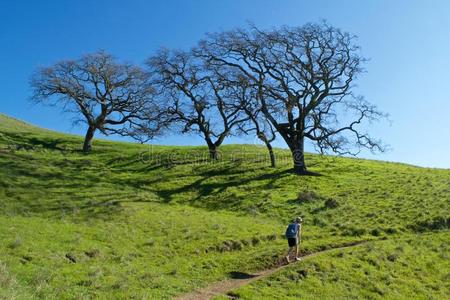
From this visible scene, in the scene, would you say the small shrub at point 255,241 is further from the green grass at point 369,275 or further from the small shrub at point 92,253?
the small shrub at point 92,253

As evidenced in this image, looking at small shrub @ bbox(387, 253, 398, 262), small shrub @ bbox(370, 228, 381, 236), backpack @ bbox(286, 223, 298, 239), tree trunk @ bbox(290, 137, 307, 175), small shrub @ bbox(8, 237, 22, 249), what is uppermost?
tree trunk @ bbox(290, 137, 307, 175)

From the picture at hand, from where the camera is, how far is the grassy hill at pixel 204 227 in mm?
18297

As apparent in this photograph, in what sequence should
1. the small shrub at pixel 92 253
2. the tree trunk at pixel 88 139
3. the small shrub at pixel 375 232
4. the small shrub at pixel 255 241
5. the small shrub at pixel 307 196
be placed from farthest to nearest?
the tree trunk at pixel 88 139 < the small shrub at pixel 307 196 < the small shrub at pixel 375 232 < the small shrub at pixel 255 241 < the small shrub at pixel 92 253

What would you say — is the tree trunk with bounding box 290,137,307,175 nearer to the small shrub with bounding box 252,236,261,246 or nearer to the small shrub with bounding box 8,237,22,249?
the small shrub with bounding box 252,236,261,246

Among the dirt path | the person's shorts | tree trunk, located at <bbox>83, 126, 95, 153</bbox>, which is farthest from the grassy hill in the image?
tree trunk, located at <bbox>83, 126, 95, 153</bbox>

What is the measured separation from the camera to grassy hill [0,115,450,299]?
18297 millimetres

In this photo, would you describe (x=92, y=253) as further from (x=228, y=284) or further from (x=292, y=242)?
(x=292, y=242)

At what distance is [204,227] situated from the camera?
1087 inches

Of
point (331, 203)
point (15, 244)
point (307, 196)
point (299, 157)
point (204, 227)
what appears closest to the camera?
point (15, 244)

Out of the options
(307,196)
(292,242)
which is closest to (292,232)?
(292,242)

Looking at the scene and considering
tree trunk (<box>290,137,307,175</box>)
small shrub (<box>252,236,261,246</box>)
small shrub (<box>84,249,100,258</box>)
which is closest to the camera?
small shrub (<box>84,249,100,258</box>)

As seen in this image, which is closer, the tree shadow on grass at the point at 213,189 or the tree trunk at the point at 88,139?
the tree shadow on grass at the point at 213,189

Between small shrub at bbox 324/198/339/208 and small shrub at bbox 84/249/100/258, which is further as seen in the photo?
small shrub at bbox 324/198/339/208

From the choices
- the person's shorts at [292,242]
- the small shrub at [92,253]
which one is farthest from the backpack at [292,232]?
the small shrub at [92,253]
